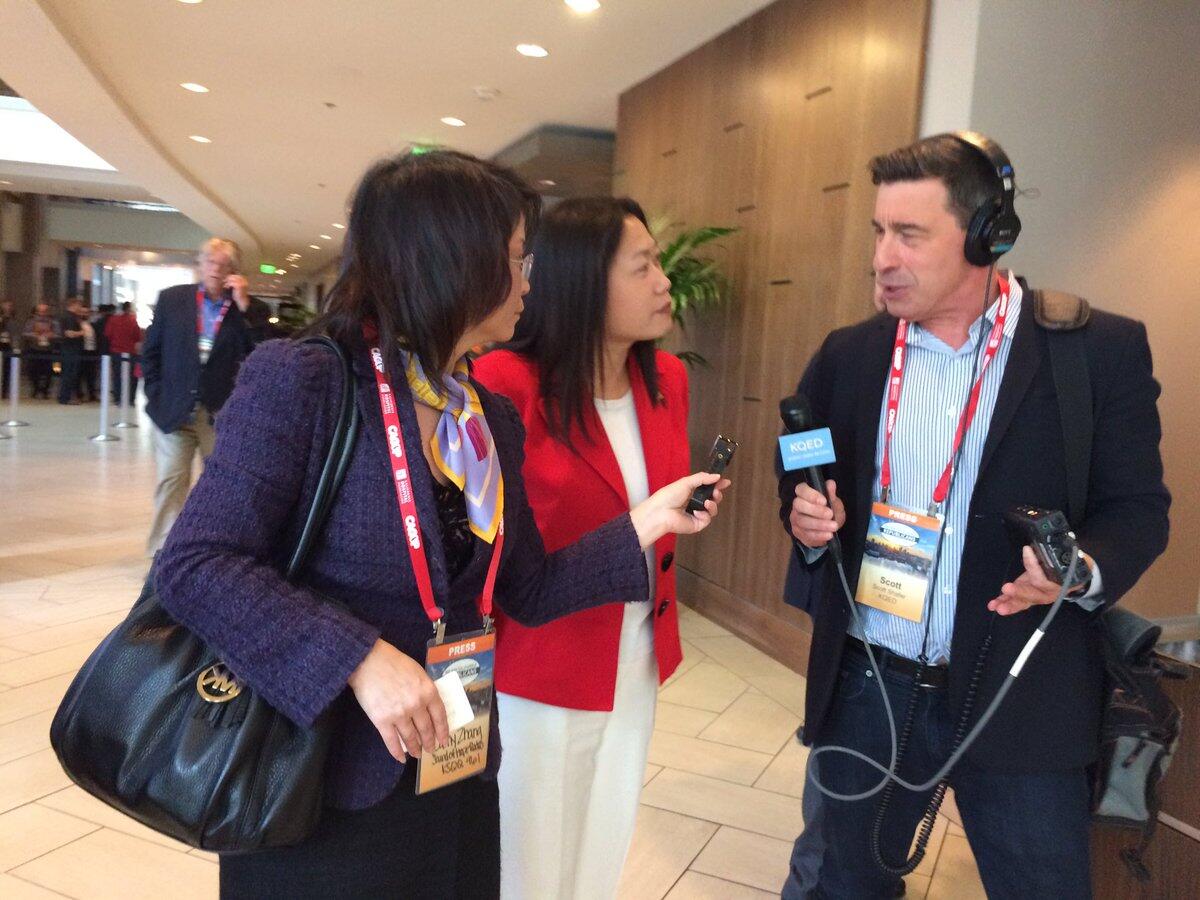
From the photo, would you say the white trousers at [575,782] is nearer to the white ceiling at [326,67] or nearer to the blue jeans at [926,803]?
the blue jeans at [926,803]

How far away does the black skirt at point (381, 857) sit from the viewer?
1069 millimetres

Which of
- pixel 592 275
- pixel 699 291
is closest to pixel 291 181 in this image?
pixel 699 291

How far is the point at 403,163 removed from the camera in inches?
44.2

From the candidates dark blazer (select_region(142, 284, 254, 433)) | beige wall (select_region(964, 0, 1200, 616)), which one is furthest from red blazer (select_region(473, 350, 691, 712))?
dark blazer (select_region(142, 284, 254, 433))

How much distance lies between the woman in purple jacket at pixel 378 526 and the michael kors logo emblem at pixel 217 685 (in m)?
0.02

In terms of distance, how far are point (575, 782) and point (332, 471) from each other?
36.6 inches

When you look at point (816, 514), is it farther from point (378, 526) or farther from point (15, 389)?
point (15, 389)

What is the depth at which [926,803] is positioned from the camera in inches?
62.9

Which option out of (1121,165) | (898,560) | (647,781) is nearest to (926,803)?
(898,560)

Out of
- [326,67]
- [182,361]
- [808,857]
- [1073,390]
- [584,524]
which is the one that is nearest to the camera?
[1073,390]

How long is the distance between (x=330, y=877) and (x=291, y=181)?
11.7 meters

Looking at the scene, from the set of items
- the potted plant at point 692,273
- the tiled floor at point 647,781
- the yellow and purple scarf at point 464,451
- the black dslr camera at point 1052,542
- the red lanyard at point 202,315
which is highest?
the potted plant at point 692,273

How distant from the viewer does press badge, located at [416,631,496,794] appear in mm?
1108

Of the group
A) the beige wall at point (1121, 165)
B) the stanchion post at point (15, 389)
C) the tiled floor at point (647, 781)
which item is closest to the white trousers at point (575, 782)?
the tiled floor at point (647, 781)
